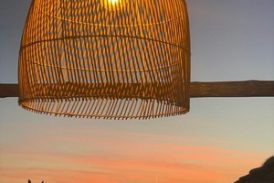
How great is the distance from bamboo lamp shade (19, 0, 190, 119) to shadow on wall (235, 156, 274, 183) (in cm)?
393

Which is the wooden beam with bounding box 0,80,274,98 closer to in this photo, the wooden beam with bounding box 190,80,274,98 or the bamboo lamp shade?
the wooden beam with bounding box 190,80,274,98

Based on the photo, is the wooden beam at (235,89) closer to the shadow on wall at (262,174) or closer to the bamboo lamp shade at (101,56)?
the shadow on wall at (262,174)

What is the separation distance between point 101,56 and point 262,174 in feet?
14.3

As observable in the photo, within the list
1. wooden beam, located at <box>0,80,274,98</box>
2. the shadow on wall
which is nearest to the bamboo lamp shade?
wooden beam, located at <box>0,80,274,98</box>

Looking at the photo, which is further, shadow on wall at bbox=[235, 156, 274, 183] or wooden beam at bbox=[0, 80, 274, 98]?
shadow on wall at bbox=[235, 156, 274, 183]

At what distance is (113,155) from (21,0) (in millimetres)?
1964

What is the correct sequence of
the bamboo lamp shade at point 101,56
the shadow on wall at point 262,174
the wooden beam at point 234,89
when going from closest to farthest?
1. the bamboo lamp shade at point 101,56
2. the wooden beam at point 234,89
3. the shadow on wall at point 262,174

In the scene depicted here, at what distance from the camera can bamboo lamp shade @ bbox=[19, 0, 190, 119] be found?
6.08ft

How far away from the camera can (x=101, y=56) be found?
1821mm

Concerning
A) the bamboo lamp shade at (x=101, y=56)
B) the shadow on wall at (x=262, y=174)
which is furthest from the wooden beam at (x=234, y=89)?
the bamboo lamp shade at (x=101, y=56)

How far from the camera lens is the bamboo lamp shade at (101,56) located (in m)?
1.85

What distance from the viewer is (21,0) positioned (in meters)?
6.47

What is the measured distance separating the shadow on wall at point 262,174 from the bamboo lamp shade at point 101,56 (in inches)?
155

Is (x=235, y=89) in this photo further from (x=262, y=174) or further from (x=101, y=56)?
(x=101, y=56)
